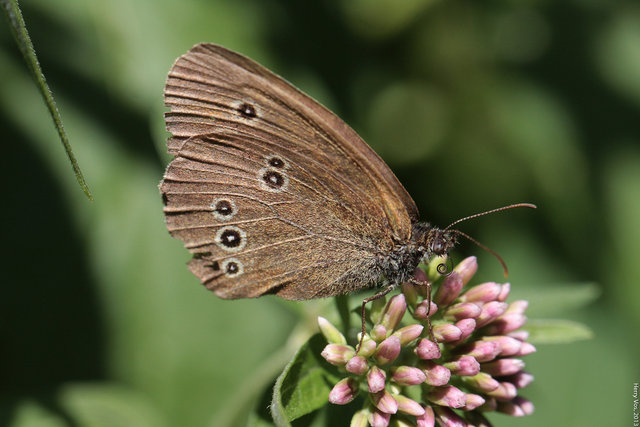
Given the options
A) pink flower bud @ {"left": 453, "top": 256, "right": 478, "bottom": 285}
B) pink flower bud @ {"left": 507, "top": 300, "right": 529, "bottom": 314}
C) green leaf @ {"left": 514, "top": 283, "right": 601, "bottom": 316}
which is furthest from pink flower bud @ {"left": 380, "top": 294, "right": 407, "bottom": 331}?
green leaf @ {"left": 514, "top": 283, "right": 601, "bottom": 316}

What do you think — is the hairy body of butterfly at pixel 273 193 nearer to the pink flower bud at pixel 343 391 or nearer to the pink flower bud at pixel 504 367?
the pink flower bud at pixel 343 391

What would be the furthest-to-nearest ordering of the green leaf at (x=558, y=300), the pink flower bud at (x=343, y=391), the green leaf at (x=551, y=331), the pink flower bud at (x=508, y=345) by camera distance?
the green leaf at (x=558, y=300) < the green leaf at (x=551, y=331) < the pink flower bud at (x=508, y=345) < the pink flower bud at (x=343, y=391)

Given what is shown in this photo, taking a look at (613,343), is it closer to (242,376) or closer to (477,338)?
(477,338)

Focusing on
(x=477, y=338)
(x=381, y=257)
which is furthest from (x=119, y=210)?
(x=477, y=338)

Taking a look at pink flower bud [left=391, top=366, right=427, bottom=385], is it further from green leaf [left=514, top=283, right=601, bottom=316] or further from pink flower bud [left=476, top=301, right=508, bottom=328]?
green leaf [left=514, top=283, right=601, bottom=316]

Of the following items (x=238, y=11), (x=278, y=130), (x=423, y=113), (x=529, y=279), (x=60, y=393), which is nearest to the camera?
(x=278, y=130)

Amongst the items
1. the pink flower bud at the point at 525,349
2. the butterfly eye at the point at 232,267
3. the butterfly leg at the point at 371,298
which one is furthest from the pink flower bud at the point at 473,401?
the butterfly eye at the point at 232,267
